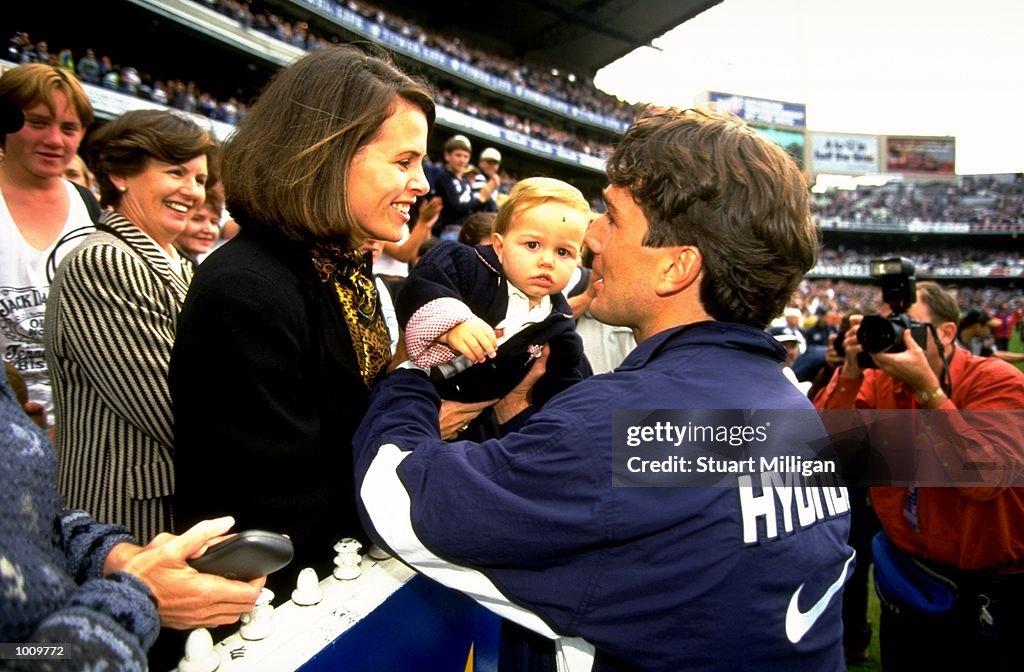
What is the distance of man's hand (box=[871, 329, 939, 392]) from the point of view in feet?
7.75

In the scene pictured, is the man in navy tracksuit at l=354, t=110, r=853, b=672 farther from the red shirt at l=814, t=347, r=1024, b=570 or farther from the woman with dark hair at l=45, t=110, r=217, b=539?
the red shirt at l=814, t=347, r=1024, b=570

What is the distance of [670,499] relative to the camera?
967mm

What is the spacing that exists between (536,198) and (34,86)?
2.06 metres

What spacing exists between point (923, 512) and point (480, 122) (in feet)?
82.0

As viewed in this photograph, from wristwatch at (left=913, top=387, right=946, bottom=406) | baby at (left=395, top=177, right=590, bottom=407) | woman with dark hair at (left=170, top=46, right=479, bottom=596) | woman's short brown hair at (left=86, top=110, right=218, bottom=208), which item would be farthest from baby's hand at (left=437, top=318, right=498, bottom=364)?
wristwatch at (left=913, top=387, right=946, bottom=406)

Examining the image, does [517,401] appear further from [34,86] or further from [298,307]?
[34,86]

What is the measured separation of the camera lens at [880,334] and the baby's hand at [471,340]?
169 centimetres

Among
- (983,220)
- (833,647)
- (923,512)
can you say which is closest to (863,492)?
(923,512)

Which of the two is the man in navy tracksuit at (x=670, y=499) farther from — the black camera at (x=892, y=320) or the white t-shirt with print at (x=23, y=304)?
the white t-shirt with print at (x=23, y=304)

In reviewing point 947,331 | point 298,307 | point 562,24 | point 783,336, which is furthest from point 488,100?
point 298,307

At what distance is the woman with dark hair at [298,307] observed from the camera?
4.04 feet

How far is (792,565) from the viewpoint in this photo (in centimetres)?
101

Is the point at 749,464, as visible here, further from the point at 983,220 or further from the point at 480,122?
the point at 983,220
